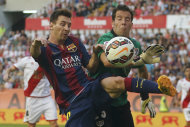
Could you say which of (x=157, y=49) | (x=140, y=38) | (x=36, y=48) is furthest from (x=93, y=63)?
(x=140, y=38)

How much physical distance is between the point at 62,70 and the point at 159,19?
1530 cm

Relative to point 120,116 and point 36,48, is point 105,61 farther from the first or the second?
point 120,116

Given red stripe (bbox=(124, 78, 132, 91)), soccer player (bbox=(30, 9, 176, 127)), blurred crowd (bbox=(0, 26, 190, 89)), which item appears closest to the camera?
red stripe (bbox=(124, 78, 132, 91))

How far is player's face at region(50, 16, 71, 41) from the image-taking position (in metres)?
5.77

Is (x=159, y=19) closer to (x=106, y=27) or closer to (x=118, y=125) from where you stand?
(x=106, y=27)

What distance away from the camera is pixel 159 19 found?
20.3 m

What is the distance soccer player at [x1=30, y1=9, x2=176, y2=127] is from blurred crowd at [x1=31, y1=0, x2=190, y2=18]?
15097 millimetres

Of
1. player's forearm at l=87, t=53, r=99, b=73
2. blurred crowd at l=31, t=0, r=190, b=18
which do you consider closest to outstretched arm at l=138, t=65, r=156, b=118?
player's forearm at l=87, t=53, r=99, b=73

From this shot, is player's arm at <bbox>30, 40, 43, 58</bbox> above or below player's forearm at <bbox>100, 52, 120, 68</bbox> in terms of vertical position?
above

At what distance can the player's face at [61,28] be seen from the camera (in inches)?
227

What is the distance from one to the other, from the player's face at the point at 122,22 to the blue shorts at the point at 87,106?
0.78 meters

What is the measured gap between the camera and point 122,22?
5.88m

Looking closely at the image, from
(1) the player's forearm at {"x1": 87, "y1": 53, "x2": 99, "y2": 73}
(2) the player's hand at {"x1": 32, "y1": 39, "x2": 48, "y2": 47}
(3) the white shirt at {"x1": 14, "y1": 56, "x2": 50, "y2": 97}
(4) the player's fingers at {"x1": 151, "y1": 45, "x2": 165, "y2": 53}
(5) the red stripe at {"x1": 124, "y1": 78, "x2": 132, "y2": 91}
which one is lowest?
(3) the white shirt at {"x1": 14, "y1": 56, "x2": 50, "y2": 97}

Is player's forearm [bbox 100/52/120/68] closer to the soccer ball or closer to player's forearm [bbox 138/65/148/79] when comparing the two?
the soccer ball
